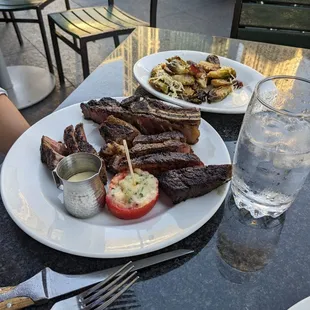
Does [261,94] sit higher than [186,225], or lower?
higher

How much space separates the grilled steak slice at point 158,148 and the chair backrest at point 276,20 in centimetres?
125

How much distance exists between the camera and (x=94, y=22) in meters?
Result: 2.55

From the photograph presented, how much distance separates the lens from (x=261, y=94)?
2.51 ft

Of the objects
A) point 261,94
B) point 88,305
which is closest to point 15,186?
point 88,305

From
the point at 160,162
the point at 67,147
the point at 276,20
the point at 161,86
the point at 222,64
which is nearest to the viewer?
the point at 160,162

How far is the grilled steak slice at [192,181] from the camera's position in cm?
81

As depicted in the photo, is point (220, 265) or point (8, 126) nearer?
point (220, 265)

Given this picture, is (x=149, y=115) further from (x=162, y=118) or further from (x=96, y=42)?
(x=96, y=42)

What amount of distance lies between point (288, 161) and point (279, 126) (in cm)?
8

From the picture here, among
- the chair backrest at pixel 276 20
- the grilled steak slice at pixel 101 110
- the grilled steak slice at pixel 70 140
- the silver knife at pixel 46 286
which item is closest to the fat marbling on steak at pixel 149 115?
the grilled steak slice at pixel 101 110

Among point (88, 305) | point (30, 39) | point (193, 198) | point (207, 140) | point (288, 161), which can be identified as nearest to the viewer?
point (88, 305)

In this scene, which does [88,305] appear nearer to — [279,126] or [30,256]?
[30,256]

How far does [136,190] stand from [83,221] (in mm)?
138

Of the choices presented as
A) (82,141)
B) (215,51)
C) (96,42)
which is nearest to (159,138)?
(82,141)
